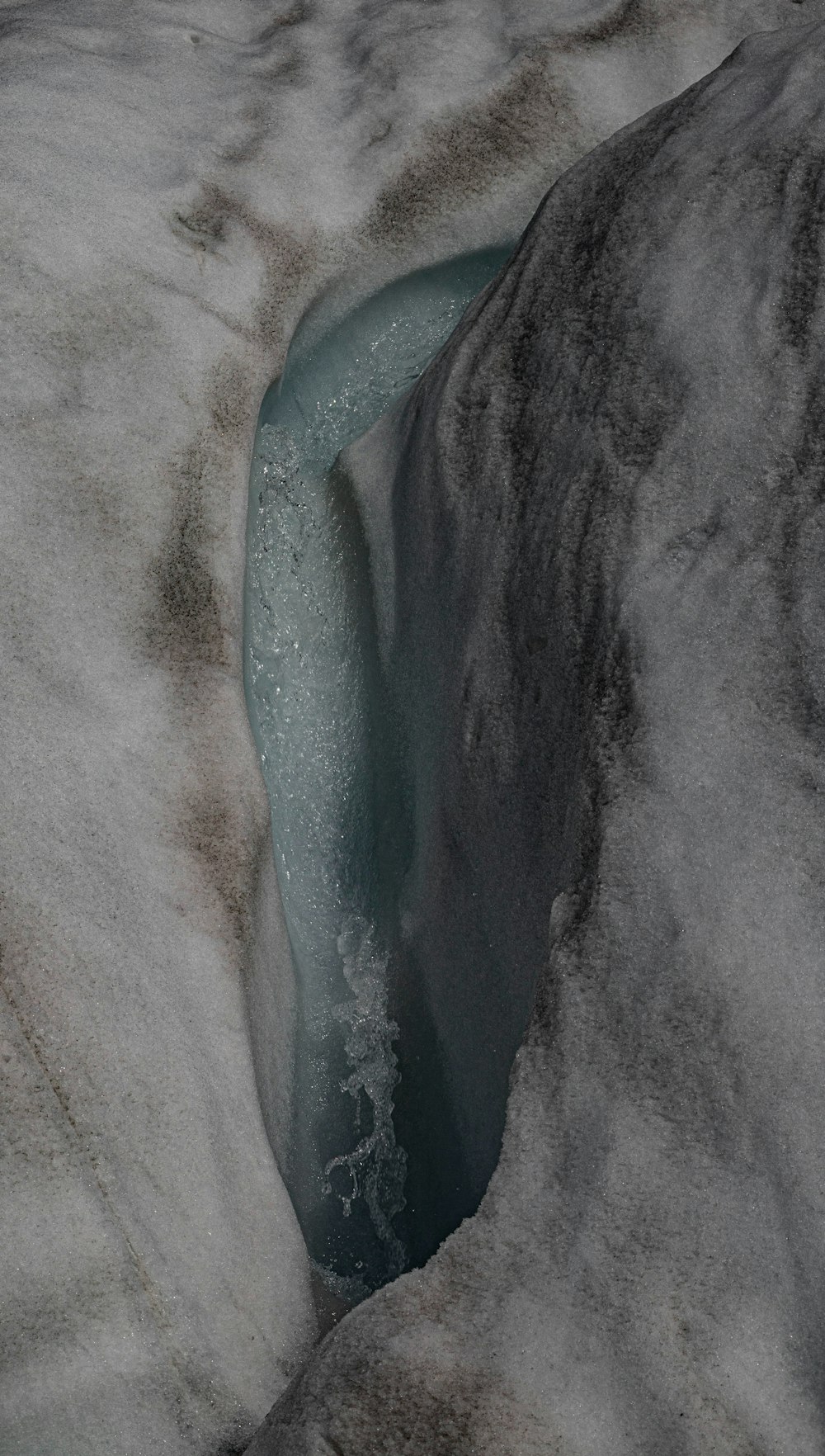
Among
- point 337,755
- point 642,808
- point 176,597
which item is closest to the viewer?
point 642,808

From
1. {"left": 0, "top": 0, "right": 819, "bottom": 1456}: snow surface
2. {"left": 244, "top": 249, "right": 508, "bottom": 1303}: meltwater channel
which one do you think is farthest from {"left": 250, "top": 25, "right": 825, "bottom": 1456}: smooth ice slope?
{"left": 244, "top": 249, "right": 508, "bottom": 1303}: meltwater channel

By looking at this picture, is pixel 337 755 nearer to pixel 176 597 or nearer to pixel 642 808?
pixel 176 597

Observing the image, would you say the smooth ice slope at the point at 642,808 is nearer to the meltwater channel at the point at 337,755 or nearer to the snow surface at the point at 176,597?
the snow surface at the point at 176,597

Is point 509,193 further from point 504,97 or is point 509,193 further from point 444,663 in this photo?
point 444,663

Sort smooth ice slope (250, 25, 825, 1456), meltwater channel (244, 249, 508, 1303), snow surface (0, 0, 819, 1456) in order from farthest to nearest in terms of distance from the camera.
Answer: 1. meltwater channel (244, 249, 508, 1303)
2. snow surface (0, 0, 819, 1456)
3. smooth ice slope (250, 25, 825, 1456)

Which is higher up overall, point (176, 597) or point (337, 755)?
point (176, 597)

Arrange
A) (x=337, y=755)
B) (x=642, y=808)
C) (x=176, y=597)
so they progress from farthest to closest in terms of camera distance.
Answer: (x=337, y=755) < (x=176, y=597) < (x=642, y=808)

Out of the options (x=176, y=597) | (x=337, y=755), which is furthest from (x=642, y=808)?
(x=176, y=597)

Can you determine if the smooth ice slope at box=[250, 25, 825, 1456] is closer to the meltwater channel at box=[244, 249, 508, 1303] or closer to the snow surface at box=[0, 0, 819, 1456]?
the snow surface at box=[0, 0, 819, 1456]
